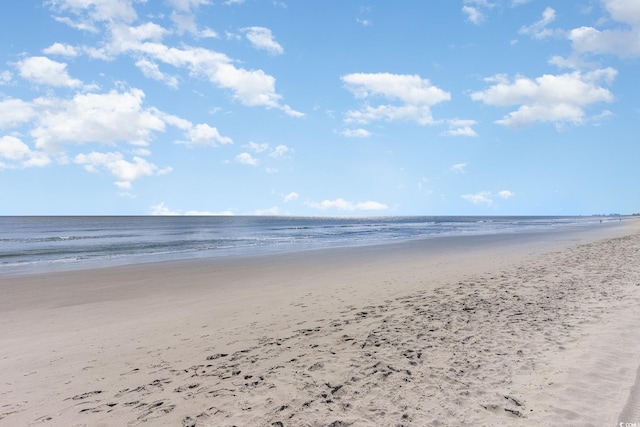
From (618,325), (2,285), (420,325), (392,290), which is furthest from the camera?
(2,285)

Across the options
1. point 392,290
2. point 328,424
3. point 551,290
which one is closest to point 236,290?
point 392,290

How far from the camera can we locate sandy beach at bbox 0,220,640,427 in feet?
15.9

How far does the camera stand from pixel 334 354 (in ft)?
22.4

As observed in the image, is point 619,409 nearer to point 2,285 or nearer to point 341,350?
point 341,350

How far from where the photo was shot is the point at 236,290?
14.0 metres

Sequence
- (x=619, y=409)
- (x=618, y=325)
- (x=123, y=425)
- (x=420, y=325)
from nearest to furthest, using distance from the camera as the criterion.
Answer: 1. (x=619, y=409)
2. (x=123, y=425)
3. (x=618, y=325)
4. (x=420, y=325)

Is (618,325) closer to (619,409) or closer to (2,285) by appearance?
(619,409)

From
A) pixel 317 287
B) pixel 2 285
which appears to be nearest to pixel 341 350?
pixel 317 287

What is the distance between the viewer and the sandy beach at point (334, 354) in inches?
191

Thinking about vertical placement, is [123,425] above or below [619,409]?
below

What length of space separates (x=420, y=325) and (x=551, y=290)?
5794mm

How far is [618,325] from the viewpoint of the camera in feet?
24.5

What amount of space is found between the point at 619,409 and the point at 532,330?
10.4ft

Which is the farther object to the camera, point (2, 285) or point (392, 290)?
point (2, 285)
